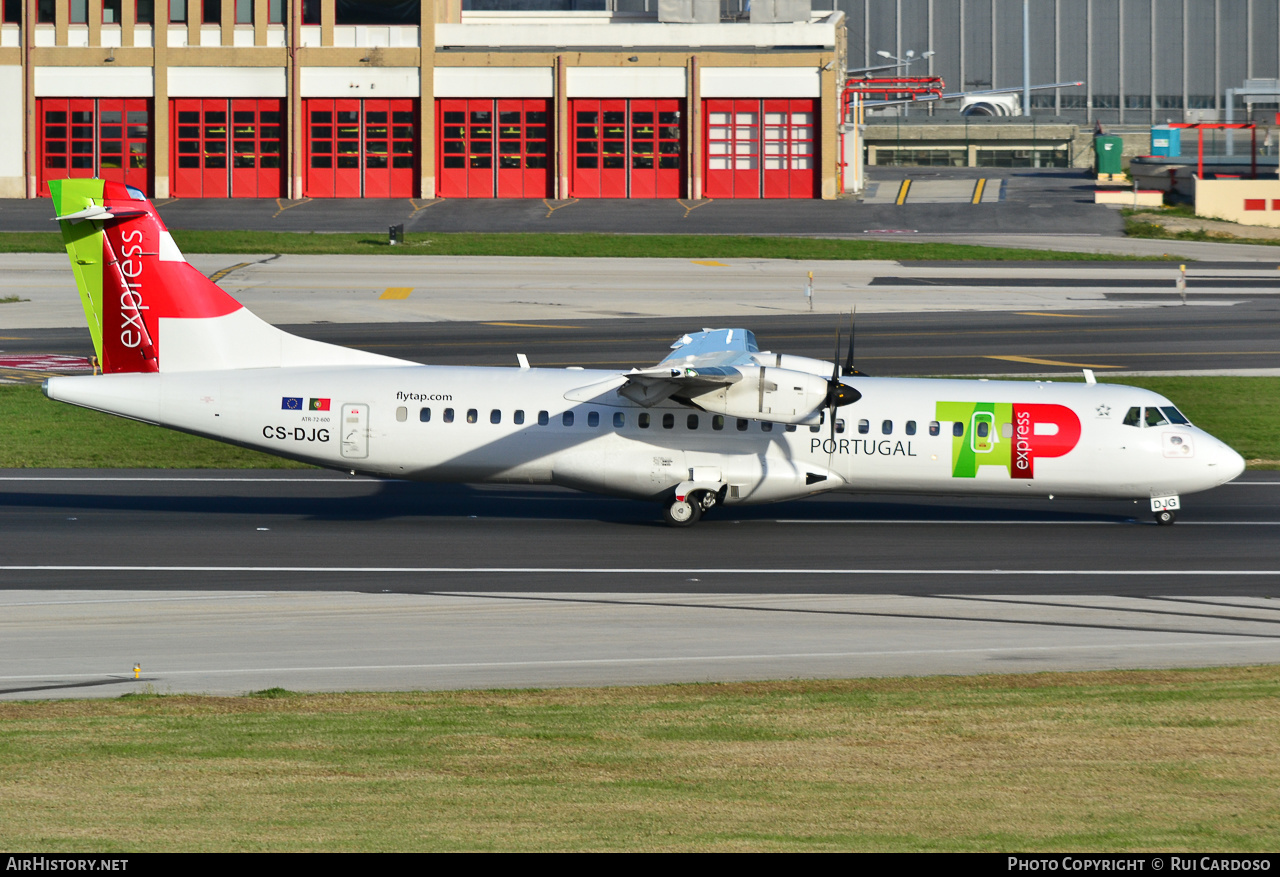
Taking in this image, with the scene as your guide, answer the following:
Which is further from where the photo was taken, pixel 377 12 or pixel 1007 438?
pixel 377 12

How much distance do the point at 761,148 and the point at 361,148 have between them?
23.2 m

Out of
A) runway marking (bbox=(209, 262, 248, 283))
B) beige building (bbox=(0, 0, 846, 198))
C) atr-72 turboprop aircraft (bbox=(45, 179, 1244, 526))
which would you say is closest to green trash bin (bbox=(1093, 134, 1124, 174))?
beige building (bbox=(0, 0, 846, 198))

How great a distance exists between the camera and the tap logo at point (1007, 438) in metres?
26.9

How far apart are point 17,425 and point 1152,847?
3222cm

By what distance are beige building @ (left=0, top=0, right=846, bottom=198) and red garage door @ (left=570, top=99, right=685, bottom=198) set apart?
0.12 meters

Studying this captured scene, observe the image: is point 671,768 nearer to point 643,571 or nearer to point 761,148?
point 643,571

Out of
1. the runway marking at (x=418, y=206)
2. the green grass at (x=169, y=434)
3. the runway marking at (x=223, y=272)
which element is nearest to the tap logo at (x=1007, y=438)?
the green grass at (x=169, y=434)

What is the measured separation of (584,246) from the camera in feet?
227

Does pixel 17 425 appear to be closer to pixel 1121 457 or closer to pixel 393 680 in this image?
pixel 393 680

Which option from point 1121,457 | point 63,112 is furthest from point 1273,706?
point 63,112

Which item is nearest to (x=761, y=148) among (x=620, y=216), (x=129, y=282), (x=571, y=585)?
(x=620, y=216)

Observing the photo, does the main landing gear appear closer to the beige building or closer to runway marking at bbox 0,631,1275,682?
runway marking at bbox 0,631,1275,682

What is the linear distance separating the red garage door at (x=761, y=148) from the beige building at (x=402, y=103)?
0.08 metres

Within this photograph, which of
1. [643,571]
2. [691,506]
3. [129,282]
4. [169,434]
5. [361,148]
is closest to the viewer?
[643,571]
